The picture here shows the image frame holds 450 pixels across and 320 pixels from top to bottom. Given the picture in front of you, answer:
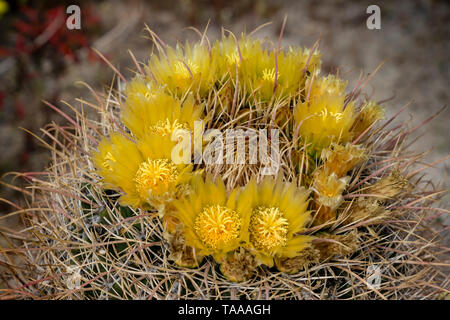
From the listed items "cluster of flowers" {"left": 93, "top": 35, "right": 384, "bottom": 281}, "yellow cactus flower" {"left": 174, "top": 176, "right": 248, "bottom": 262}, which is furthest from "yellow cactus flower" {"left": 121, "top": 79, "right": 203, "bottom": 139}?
"yellow cactus flower" {"left": 174, "top": 176, "right": 248, "bottom": 262}

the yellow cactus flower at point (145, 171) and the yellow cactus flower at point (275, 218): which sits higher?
the yellow cactus flower at point (145, 171)

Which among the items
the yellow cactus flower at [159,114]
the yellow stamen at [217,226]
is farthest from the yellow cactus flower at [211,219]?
the yellow cactus flower at [159,114]

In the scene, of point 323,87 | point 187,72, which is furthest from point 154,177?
point 323,87

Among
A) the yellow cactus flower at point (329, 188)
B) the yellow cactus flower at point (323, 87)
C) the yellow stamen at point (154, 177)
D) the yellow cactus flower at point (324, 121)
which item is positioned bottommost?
the yellow cactus flower at point (329, 188)

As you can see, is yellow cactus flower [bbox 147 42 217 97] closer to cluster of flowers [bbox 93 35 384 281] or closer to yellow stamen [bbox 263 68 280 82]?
cluster of flowers [bbox 93 35 384 281]

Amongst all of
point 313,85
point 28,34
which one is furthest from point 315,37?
point 313,85

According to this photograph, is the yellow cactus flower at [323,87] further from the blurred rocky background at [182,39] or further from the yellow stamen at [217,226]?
the blurred rocky background at [182,39]

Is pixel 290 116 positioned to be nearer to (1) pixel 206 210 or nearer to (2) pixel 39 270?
(1) pixel 206 210
